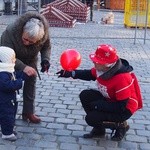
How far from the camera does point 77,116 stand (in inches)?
209

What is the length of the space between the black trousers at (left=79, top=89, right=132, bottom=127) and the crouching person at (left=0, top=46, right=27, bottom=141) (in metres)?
0.76

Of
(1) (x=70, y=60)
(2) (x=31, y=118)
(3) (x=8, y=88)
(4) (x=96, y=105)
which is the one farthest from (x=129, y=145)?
(3) (x=8, y=88)

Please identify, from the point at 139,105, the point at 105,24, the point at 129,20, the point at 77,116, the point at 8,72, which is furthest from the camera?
the point at 105,24

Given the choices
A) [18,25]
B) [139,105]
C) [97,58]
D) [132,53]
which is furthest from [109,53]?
[132,53]

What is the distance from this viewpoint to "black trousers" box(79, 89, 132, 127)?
171 inches

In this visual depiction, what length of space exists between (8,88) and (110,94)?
3.55 ft

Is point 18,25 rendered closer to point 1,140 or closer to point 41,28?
point 41,28

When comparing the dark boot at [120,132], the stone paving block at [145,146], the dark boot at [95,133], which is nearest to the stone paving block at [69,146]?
the dark boot at [95,133]

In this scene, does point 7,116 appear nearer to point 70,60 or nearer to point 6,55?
point 6,55

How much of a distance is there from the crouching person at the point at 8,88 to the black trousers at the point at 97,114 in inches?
30.1

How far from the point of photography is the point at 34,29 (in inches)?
A: 163

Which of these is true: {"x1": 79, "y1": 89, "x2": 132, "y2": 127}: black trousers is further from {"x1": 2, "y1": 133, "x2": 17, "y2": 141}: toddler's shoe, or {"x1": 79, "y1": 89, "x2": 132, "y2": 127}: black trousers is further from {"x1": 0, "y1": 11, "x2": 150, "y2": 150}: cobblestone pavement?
{"x1": 2, "y1": 133, "x2": 17, "y2": 141}: toddler's shoe

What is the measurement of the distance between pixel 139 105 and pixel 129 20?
11.9 meters

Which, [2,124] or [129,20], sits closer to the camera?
[2,124]
